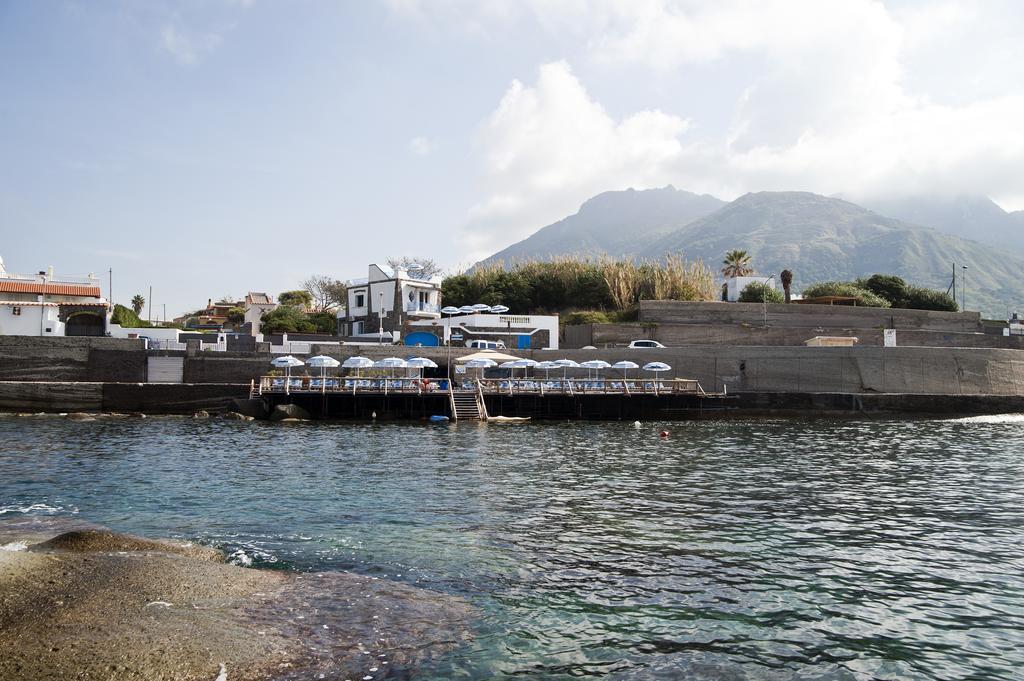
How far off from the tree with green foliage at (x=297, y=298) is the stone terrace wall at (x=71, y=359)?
51388 mm

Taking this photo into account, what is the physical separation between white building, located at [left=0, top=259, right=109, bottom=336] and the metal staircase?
3168 centimetres

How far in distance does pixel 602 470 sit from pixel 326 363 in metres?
25.0

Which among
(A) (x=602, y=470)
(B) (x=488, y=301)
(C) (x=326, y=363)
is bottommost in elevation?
(A) (x=602, y=470)

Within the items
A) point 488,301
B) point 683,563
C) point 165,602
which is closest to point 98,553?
point 165,602

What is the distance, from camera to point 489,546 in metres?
13.1

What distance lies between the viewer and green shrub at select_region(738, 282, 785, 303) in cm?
6650

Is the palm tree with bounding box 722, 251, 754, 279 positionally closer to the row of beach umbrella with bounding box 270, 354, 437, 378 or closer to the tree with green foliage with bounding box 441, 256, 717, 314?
the tree with green foliage with bounding box 441, 256, 717, 314

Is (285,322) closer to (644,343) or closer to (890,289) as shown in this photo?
(644,343)

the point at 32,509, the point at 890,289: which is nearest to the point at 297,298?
the point at 890,289

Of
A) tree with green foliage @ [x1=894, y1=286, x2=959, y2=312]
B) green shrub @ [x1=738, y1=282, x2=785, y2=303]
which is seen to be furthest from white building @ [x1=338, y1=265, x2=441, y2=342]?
tree with green foliage @ [x1=894, y1=286, x2=959, y2=312]

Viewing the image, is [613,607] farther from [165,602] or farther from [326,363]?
[326,363]

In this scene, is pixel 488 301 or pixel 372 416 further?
pixel 488 301

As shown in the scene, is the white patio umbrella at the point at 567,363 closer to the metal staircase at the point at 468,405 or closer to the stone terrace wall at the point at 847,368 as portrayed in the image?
the stone terrace wall at the point at 847,368

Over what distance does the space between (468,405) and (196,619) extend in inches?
1304
